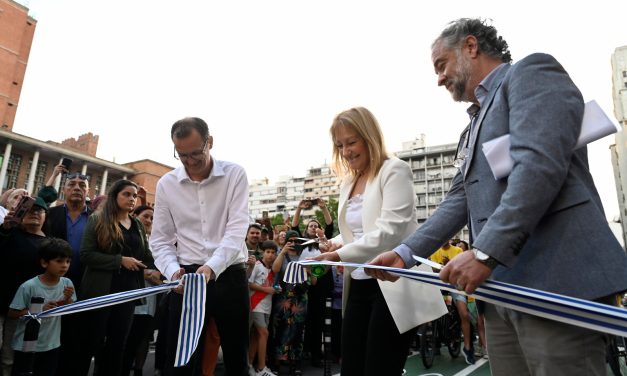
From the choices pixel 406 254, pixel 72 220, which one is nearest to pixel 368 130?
pixel 406 254

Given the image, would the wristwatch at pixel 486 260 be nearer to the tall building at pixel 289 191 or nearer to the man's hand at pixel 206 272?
the man's hand at pixel 206 272

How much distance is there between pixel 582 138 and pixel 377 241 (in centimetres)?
120

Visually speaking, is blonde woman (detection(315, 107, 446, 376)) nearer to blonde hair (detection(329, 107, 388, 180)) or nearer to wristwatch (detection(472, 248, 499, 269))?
blonde hair (detection(329, 107, 388, 180))

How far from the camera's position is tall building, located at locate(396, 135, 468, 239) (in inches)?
3019

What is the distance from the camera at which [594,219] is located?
1.33 m

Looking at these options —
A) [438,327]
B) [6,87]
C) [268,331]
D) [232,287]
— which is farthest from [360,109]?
[6,87]

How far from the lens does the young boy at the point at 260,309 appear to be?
19.4 ft

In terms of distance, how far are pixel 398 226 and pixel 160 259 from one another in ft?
4.97

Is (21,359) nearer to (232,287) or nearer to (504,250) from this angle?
(232,287)

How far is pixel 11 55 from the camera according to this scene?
49.8m

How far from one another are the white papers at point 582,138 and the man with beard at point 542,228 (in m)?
0.03

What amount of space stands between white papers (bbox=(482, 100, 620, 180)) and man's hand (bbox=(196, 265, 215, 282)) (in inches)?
61.4

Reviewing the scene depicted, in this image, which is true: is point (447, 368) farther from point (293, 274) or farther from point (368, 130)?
point (368, 130)

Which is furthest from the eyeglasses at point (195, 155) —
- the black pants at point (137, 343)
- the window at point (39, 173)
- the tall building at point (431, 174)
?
the tall building at point (431, 174)
